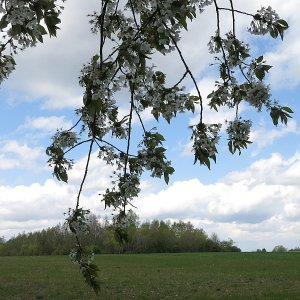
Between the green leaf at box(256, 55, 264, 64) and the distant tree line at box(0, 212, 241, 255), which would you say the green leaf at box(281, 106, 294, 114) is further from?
the distant tree line at box(0, 212, 241, 255)

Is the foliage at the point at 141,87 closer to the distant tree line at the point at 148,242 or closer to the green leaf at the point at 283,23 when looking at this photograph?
the green leaf at the point at 283,23

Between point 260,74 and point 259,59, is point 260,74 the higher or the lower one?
the lower one

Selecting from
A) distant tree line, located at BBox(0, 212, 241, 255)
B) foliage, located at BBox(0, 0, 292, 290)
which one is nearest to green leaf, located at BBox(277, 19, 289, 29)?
foliage, located at BBox(0, 0, 292, 290)

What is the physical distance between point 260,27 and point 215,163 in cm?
101

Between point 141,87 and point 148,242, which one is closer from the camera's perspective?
point 141,87

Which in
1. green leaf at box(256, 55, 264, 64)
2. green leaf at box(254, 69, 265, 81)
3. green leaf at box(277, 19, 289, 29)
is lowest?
green leaf at box(254, 69, 265, 81)

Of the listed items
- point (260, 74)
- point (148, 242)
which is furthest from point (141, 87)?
point (148, 242)

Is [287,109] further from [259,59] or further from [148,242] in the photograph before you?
[148,242]

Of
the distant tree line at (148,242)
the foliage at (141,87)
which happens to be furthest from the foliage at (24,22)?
the distant tree line at (148,242)

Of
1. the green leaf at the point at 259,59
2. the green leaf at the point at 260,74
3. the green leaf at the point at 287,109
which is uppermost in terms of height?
the green leaf at the point at 259,59

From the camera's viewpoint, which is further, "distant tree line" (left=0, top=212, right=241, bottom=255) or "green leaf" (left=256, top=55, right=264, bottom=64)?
"distant tree line" (left=0, top=212, right=241, bottom=255)

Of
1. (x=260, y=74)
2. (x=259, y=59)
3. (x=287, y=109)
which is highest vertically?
(x=259, y=59)

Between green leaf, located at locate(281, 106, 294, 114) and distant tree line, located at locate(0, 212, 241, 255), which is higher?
distant tree line, located at locate(0, 212, 241, 255)

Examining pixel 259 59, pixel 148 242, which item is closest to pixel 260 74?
pixel 259 59
